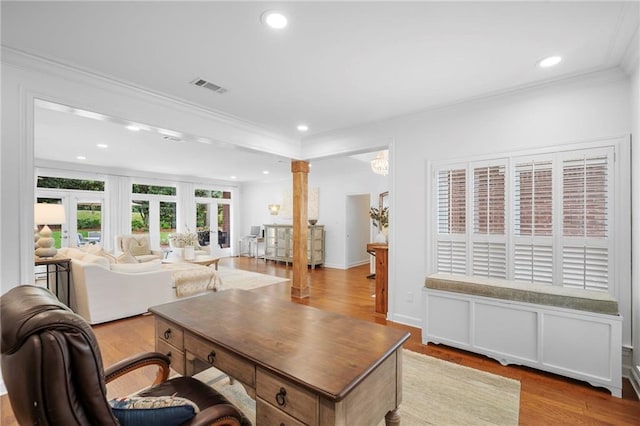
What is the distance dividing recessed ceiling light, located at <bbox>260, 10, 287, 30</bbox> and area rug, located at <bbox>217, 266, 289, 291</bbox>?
4741mm

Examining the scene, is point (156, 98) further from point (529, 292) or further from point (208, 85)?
point (529, 292)

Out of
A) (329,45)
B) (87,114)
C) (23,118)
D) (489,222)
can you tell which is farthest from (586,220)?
(23,118)

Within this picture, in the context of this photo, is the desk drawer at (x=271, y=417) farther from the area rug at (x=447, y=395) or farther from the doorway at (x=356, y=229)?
the doorway at (x=356, y=229)

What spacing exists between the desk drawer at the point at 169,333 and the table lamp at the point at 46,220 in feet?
10.3

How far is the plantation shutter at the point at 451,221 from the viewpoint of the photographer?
3457 millimetres

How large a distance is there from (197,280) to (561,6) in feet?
17.4

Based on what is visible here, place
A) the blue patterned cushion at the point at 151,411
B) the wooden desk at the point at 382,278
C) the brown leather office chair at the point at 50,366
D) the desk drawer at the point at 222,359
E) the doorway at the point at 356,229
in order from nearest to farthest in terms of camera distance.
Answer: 1. the brown leather office chair at the point at 50,366
2. the blue patterned cushion at the point at 151,411
3. the desk drawer at the point at 222,359
4. the wooden desk at the point at 382,278
5. the doorway at the point at 356,229

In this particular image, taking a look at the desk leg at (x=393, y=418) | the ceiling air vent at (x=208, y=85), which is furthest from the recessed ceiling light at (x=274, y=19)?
the desk leg at (x=393, y=418)

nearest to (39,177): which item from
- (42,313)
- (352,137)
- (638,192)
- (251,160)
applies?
(251,160)

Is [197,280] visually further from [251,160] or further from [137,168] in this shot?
[137,168]

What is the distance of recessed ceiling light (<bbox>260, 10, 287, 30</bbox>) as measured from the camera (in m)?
1.94

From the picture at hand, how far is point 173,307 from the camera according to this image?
6.66 ft

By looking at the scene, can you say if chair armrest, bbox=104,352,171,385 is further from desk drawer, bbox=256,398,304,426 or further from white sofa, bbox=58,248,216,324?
white sofa, bbox=58,248,216,324

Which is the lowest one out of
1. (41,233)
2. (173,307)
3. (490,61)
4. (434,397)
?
(434,397)
